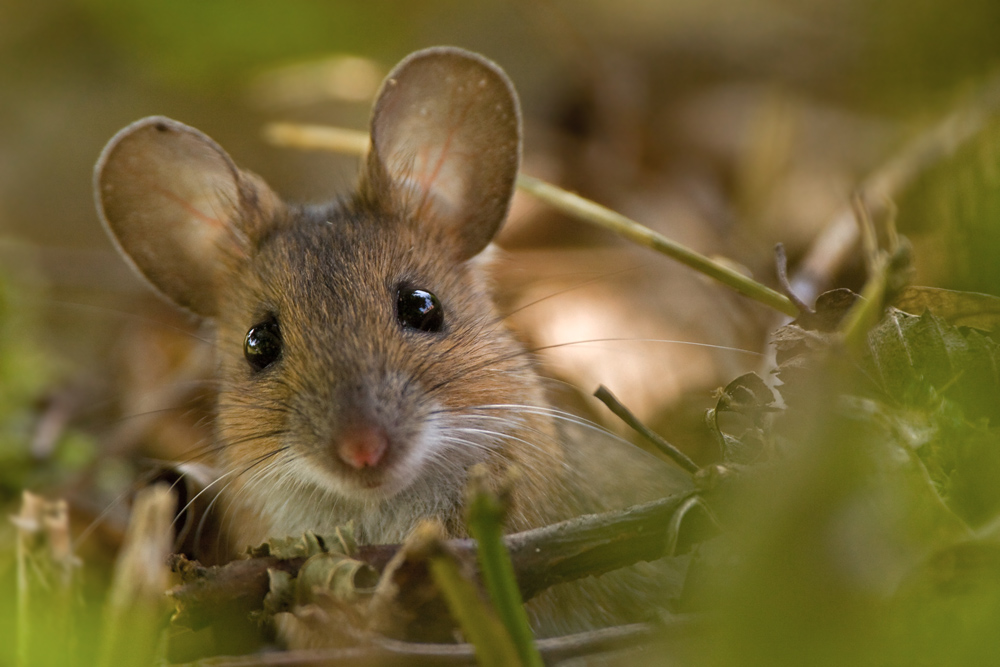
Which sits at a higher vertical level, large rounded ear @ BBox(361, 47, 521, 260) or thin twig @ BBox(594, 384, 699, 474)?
large rounded ear @ BBox(361, 47, 521, 260)

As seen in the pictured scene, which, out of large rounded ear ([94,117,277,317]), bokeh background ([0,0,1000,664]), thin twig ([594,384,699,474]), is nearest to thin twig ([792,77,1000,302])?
bokeh background ([0,0,1000,664])

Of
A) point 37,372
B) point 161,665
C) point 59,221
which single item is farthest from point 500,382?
point 59,221

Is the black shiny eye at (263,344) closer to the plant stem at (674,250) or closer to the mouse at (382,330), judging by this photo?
the mouse at (382,330)

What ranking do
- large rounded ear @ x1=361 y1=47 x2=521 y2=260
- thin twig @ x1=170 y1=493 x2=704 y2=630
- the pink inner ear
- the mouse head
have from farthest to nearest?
the pink inner ear, large rounded ear @ x1=361 y1=47 x2=521 y2=260, the mouse head, thin twig @ x1=170 y1=493 x2=704 y2=630

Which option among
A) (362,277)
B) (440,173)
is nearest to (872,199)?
(440,173)

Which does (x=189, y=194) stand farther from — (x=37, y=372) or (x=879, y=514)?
(x=879, y=514)

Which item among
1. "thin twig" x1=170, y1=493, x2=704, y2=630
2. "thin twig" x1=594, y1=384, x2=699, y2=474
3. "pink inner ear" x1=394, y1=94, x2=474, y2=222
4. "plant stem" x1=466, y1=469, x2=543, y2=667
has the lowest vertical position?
"plant stem" x1=466, y1=469, x2=543, y2=667

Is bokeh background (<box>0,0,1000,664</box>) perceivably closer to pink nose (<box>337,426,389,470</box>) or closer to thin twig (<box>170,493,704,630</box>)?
pink nose (<box>337,426,389,470</box>)

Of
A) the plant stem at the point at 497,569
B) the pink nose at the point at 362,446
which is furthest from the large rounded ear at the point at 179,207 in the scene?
the plant stem at the point at 497,569
